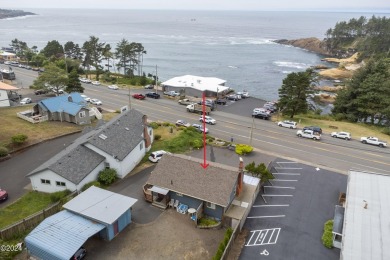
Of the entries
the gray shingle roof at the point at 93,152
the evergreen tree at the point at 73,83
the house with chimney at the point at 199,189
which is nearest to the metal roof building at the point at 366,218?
the house with chimney at the point at 199,189

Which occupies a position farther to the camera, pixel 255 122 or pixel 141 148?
pixel 255 122

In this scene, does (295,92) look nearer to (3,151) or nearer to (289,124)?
(289,124)

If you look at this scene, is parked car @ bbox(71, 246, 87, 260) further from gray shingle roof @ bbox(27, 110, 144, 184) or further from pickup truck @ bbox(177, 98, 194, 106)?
pickup truck @ bbox(177, 98, 194, 106)

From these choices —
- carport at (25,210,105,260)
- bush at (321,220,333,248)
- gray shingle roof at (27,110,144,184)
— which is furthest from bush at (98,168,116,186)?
bush at (321,220,333,248)

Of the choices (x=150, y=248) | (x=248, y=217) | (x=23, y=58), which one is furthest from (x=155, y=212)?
(x=23, y=58)

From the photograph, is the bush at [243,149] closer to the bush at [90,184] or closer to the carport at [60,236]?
the bush at [90,184]

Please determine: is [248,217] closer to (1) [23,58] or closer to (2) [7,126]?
(2) [7,126]
